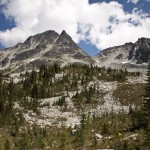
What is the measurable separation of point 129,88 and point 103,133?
69.1 meters

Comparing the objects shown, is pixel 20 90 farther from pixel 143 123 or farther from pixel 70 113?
pixel 143 123

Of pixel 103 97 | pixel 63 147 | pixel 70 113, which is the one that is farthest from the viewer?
pixel 103 97

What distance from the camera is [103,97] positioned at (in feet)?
407

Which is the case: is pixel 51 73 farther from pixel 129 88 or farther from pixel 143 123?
pixel 143 123

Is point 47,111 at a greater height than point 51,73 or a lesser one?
lesser

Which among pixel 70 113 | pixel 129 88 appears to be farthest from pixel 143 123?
pixel 129 88

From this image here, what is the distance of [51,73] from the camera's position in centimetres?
15500

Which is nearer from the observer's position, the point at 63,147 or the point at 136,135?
the point at 136,135

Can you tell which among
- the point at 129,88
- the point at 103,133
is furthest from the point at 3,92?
the point at 103,133

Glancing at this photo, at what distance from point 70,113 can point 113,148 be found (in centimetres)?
5975

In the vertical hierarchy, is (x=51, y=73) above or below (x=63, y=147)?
above

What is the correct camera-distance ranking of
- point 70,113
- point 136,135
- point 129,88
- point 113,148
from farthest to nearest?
1. point 129,88
2. point 70,113
3. point 136,135
4. point 113,148

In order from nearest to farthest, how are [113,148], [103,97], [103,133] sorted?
[113,148] < [103,133] < [103,97]

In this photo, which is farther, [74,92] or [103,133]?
[74,92]
